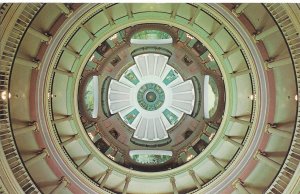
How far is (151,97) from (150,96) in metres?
0.07

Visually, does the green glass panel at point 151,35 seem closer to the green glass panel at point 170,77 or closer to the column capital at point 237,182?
the green glass panel at point 170,77

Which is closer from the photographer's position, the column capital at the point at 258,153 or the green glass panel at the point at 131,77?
the column capital at the point at 258,153

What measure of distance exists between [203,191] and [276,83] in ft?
14.1

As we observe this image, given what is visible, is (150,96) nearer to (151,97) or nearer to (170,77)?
(151,97)

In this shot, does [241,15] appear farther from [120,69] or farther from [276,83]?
[120,69]

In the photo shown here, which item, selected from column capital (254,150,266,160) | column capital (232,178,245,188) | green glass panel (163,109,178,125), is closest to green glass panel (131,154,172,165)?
column capital (232,178,245,188)

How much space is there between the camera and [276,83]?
34.7 feet

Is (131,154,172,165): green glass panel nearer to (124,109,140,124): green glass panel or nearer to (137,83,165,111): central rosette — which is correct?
(124,109,140,124): green glass panel

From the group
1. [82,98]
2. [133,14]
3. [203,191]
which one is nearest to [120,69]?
[82,98]

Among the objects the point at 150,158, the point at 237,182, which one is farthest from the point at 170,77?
the point at 237,182

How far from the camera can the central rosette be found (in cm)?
1831

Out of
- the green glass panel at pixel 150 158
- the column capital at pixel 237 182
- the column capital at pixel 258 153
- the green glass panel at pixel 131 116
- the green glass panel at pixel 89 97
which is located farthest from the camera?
the green glass panel at pixel 131 116

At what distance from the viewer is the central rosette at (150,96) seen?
18.3 m

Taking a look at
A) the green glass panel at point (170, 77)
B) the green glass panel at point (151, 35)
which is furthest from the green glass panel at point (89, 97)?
the green glass panel at point (170, 77)
